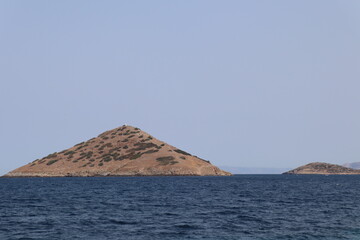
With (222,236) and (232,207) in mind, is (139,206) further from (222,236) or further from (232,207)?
(222,236)

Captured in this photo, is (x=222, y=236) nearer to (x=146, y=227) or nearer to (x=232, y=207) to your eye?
(x=146, y=227)

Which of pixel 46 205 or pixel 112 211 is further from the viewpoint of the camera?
pixel 46 205

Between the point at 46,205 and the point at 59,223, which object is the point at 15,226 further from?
the point at 46,205

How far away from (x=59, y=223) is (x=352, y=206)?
131ft

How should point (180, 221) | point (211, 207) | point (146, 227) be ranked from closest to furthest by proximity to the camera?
point (146, 227)
point (180, 221)
point (211, 207)

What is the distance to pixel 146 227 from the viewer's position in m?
43.6

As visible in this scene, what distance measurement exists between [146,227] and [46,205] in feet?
86.6

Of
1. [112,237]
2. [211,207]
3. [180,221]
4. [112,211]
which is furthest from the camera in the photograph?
[211,207]

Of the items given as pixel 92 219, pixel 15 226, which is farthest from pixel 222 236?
pixel 15 226

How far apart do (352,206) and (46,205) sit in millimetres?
42995

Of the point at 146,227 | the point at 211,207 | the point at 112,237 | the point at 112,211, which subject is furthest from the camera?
the point at 211,207

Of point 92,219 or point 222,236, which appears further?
point 92,219

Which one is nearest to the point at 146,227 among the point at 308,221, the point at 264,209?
the point at 308,221

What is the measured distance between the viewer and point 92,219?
48.8 meters
